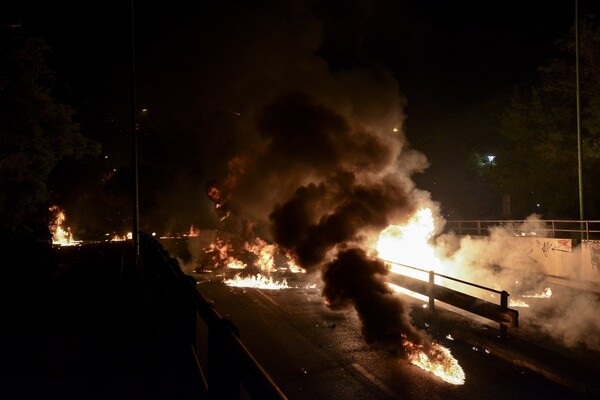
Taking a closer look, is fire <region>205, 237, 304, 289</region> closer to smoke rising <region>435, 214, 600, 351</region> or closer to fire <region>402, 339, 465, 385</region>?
smoke rising <region>435, 214, 600, 351</region>

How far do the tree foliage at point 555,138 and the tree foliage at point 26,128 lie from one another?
2027 centimetres

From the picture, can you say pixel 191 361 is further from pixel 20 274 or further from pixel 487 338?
pixel 20 274

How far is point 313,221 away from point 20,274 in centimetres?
958

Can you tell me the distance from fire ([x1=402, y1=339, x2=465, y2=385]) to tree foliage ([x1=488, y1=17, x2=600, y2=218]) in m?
18.1

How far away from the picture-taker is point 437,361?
6.84m

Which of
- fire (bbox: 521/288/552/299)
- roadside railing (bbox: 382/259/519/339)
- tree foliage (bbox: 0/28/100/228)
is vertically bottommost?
fire (bbox: 521/288/552/299)

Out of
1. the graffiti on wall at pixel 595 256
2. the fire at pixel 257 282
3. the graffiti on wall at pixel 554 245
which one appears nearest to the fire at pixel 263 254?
the fire at pixel 257 282

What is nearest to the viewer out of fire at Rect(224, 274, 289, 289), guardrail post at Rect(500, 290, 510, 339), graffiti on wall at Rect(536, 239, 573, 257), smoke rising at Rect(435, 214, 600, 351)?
guardrail post at Rect(500, 290, 510, 339)

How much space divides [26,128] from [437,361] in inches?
617

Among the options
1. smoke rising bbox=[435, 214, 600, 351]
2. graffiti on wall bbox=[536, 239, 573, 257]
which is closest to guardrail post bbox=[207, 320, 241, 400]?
smoke rising bbox=[435, 214, 600, 351]

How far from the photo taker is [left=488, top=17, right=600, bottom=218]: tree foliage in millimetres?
22328

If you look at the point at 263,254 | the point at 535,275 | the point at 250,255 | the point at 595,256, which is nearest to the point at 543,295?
the point at 535,275

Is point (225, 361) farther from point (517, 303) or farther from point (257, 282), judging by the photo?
point (257, 282)

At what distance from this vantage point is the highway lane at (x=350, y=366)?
5.92 meters
